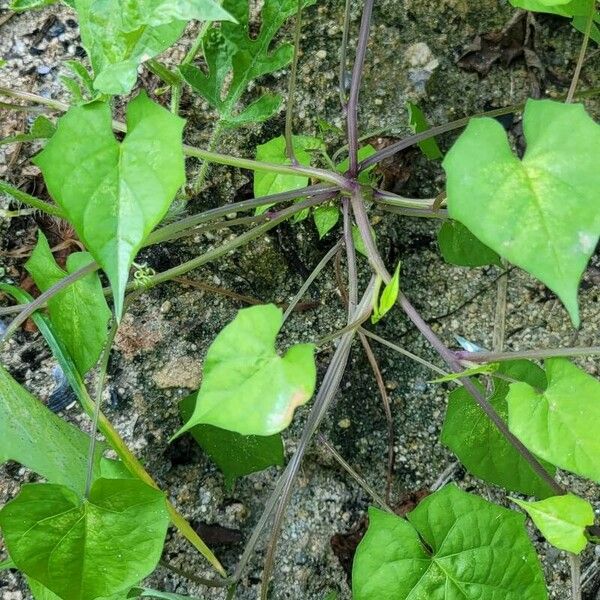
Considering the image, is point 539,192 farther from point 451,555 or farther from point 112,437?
point 112,437

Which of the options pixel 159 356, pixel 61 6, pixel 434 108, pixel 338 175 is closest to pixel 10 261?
pixel 159 356

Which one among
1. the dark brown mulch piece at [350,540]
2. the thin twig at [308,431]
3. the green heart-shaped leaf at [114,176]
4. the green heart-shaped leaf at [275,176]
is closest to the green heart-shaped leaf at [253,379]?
the green heart-shaped leaf at [114,176]

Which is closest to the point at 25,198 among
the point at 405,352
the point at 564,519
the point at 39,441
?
the point at 39,441

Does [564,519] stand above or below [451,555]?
above

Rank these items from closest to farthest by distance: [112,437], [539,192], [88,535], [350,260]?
[539,192] < [88,535] < [112,437] < [350,260]

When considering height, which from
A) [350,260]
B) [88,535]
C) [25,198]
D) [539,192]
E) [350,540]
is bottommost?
A: [350,540]

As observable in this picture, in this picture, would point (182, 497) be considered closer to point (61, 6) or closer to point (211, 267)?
point (211, 267)

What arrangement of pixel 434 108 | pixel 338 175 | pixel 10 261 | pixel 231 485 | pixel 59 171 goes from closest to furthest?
pixel 59 171 → pixel 338 175 → pixel 231 485 → pixel 10 261 → pixel 434 108
